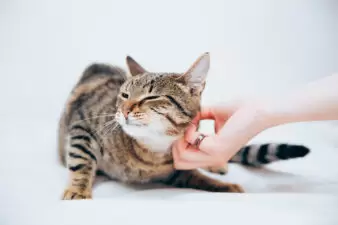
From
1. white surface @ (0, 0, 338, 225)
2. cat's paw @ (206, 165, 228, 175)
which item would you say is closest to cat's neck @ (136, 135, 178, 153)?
white surface @ (0, 0, 338, 225)

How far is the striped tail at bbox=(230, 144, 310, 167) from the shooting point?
4.11ft

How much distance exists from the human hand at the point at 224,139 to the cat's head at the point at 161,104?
3 cm

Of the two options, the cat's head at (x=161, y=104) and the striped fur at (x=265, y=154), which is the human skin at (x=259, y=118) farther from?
the striped fur at (x=265, y=154)

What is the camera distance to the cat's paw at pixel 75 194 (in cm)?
101

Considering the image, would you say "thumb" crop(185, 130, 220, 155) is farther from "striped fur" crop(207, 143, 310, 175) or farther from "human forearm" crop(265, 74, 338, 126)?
"striped fur" crop(207, 143, 310, 175)

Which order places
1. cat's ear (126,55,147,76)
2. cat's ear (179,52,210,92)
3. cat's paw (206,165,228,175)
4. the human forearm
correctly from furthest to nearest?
cat's paw (206,165,228,175) < cat's ear (126,55,147,76) < cat's ear (179,52,210,92) < the human forearm

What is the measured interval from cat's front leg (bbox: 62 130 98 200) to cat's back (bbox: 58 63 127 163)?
80mm

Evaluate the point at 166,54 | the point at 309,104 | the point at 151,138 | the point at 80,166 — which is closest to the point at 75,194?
the point at 80,166

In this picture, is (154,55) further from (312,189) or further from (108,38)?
(312,189)

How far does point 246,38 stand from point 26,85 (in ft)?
2.60

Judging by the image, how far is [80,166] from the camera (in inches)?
44.1

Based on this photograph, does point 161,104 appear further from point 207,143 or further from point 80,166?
point 80,166

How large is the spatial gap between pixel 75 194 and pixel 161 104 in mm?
295

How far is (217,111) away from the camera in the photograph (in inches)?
46.3
